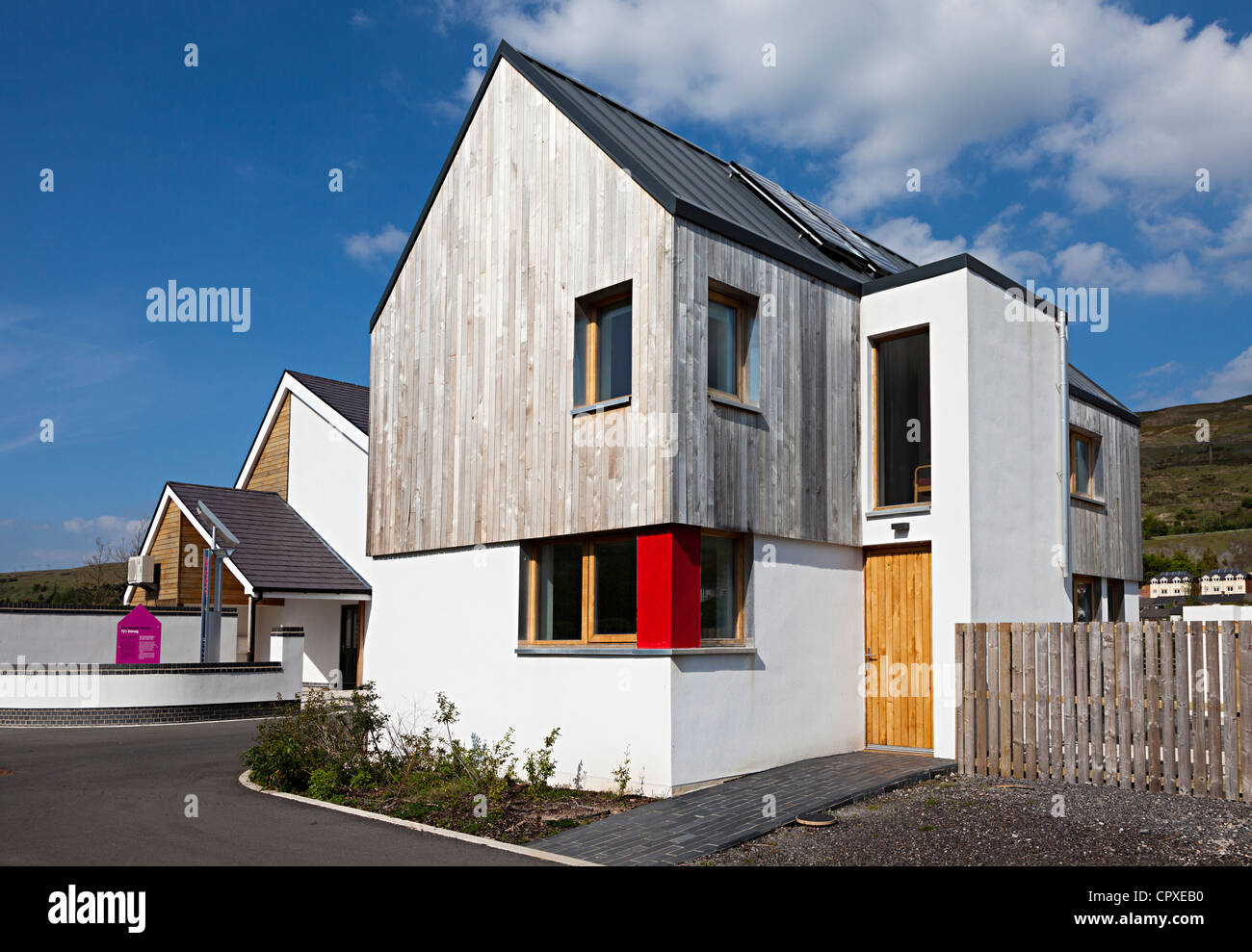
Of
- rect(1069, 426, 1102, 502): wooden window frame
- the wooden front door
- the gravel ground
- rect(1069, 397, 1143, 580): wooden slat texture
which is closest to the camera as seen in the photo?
the gravel ground

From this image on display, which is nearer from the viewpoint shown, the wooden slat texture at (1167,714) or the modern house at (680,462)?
the wooden slat texture at (1167,714)

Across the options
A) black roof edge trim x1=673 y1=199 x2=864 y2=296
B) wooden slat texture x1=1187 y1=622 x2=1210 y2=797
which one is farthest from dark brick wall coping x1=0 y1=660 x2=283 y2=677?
wooden slat texture x1=1187 y1=622 x2=1210 y2=797

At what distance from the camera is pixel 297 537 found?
23719 millimetres

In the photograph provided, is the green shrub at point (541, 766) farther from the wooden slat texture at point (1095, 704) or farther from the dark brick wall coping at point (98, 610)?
the dark brick wall coping at point (98, 610)

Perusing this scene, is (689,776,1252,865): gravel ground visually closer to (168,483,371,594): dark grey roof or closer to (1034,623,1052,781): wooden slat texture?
(1034,623,1052,781): wooden slat texture

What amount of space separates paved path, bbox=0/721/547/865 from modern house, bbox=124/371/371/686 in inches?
313

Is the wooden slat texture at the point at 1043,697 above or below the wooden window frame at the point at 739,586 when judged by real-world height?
below

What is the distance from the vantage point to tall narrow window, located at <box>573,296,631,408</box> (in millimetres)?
11055

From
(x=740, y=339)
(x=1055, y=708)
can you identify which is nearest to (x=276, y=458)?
(x=740, y=339)

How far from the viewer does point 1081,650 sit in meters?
10.2

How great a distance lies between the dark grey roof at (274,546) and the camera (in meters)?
21.5

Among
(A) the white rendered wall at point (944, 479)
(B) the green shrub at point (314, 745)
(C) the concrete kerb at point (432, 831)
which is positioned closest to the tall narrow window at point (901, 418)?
(A) the white rendered wall at point (944, 479)

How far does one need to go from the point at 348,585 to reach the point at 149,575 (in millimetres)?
5388

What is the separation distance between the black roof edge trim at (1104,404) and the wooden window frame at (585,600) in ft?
28.1
